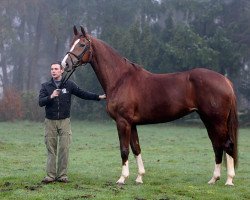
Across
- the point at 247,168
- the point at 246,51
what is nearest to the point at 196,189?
the point at 247,168

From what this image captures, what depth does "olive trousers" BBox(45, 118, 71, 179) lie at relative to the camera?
8.95 m

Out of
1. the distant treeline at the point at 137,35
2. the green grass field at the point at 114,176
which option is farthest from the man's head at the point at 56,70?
the distant treeline at the point at 137,35

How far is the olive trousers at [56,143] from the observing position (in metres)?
8.95

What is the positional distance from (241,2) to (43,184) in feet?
115

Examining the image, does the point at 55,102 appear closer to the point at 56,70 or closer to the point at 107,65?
the point at 56,70

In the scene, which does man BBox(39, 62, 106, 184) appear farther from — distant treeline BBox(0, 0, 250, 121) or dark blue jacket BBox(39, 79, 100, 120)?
distant treeline BBox(0, 0, 250, 121)

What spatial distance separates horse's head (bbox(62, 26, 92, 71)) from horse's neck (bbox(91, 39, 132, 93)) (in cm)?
18

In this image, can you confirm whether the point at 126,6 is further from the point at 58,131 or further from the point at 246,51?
the point at 58,131

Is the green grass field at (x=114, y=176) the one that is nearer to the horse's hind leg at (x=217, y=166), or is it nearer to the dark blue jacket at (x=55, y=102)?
the horse's hind leg at (x=217, y=166)

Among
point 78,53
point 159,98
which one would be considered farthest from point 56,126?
point 159,98

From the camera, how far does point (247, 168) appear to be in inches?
486

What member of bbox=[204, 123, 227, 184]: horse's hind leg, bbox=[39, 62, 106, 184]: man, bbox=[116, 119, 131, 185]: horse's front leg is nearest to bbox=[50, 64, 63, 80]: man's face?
bbox=[39, 62, 106, 184]: man

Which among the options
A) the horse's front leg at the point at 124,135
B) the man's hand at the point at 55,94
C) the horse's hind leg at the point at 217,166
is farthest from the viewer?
the horse's hind leg at the point at 217,166

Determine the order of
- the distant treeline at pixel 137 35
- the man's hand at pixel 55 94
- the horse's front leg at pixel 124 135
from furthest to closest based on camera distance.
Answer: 1. the distant treeline at pixel 137 35
2. the horse's front leg at pixel 124 135
3. the man's hand at pixel 55 94
